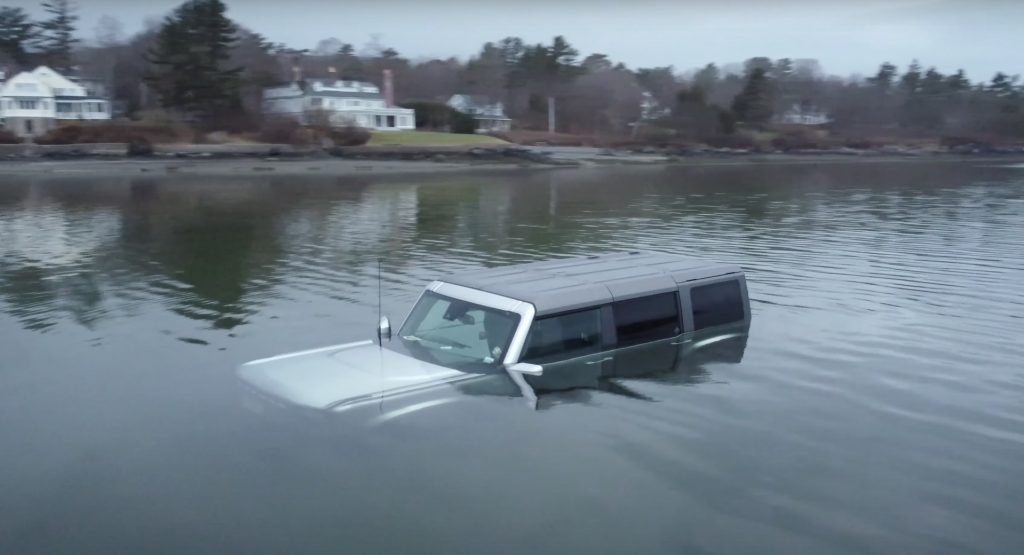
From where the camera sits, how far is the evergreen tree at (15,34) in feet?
347

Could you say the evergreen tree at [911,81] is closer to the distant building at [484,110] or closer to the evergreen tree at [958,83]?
the evergreen tree at [958,83]

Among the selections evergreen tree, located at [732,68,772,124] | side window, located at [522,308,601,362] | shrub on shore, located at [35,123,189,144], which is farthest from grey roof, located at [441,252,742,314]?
evergreen tree, located at [732,68,772,124]

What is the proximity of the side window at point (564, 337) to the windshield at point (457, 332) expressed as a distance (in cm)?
30

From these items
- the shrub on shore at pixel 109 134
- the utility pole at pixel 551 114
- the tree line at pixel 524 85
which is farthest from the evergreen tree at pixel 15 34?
the utility pole at pixel 551 114

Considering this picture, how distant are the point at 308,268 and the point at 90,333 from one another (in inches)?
272

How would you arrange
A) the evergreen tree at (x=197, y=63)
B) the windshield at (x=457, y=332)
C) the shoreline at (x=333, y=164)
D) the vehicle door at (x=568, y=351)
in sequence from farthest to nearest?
the evergreen tree at (x=197, y=63) → the shoreline at (x=333, y=164) → the vehicle door at (x=568, y=351) → the windshield at (x=457, y=332)

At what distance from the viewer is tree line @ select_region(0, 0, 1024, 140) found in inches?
3051

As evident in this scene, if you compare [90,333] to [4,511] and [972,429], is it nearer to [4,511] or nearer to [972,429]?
[4,511]

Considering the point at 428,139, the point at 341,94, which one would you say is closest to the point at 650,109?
the point at 341,94

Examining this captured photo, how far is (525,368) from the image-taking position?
31.6 feet

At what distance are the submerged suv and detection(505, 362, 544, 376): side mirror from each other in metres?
0.01

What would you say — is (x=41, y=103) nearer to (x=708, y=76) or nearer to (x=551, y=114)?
(x=551, y=114)

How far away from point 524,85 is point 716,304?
10864 cm

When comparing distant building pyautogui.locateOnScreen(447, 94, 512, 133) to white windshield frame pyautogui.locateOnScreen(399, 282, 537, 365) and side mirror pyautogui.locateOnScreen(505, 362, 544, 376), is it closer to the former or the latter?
white windshield frame pyautogui.locateOnScreen(399, 282, 537, 365)
